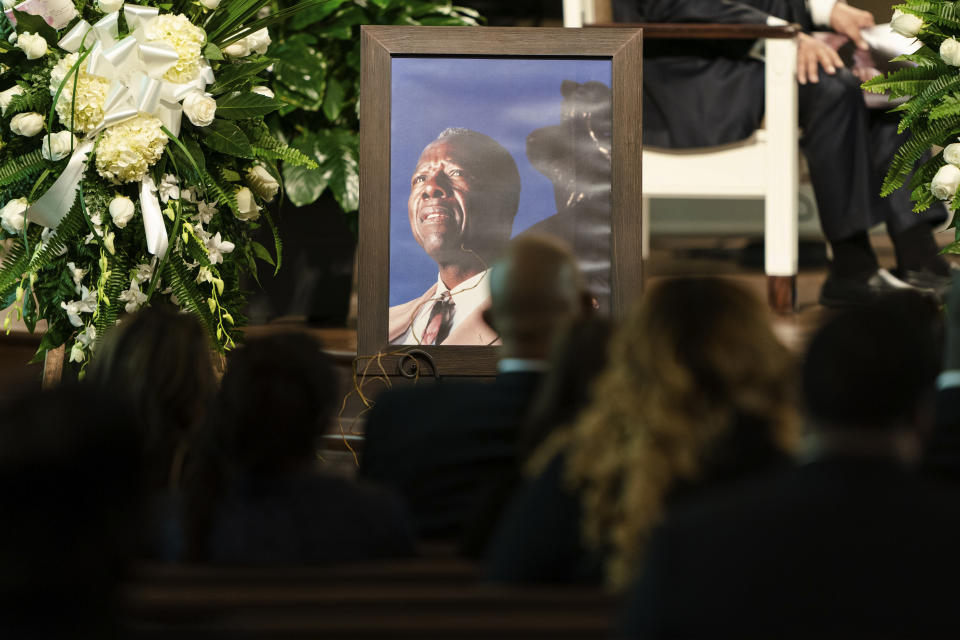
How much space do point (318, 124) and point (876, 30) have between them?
1.79 m

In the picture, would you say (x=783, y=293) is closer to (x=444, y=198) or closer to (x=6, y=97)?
(x=444, y=198)

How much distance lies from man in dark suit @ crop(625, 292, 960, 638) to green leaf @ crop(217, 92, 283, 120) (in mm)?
1697

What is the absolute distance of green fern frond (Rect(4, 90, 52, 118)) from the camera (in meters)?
2.27

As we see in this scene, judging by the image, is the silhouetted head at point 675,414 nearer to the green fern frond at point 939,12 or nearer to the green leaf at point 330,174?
the green fern frond at point 939,12

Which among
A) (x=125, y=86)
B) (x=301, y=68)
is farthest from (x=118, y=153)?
(x=301, y=68)

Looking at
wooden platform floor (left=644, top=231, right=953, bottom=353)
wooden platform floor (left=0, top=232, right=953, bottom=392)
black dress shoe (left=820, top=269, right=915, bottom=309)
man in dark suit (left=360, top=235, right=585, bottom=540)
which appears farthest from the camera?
wooden platform floor (left=644, top=231, right=953, bottom=353)

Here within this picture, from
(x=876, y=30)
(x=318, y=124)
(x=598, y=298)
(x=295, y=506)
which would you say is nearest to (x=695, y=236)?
(x=876, y=30)

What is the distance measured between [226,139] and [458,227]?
516mm

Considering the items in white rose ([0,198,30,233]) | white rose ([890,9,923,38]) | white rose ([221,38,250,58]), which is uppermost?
white rose ([890,9,923,38])

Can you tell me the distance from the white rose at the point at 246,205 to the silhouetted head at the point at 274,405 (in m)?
1.23

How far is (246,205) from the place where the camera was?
2480 millimetres

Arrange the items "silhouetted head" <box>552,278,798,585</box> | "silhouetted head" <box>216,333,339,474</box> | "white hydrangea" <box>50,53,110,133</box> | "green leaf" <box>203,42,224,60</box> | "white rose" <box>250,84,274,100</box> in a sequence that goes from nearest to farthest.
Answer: "silhouetted head" <box>552,278,798,585</box> < "silhouetted head" <box>216,333,339,474</box> < "white hydrangea" <box>50,53,110,133</box> < "green leaf" <box>203,42,224,60</box> < "white rose" <box>250,84,274,100</box>

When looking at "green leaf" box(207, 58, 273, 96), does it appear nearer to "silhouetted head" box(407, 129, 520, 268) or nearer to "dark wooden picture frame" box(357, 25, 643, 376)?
"dark wooden picture frame" box(357, 25, 643, 376)

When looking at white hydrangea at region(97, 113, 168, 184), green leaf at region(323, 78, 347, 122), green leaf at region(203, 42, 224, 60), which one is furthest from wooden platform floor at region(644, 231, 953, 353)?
white hydrangea at region(97, 113, 168, 184)
